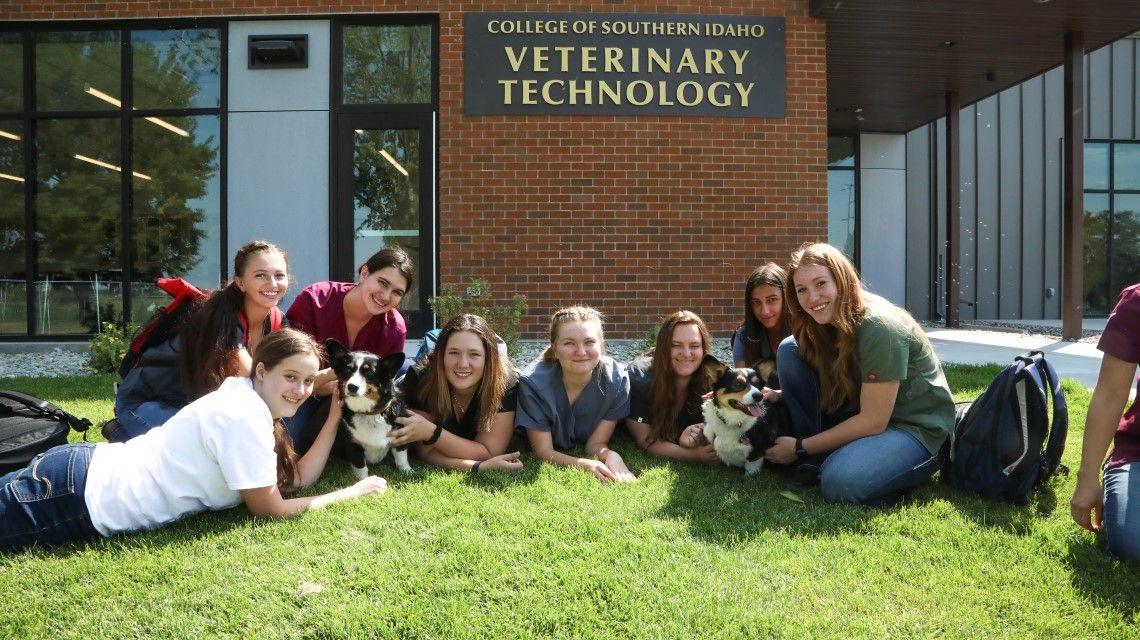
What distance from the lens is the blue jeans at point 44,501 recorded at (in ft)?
8.61

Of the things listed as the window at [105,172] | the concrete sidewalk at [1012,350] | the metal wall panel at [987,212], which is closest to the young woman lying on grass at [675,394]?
the concrete sidewalk at [1012,350]

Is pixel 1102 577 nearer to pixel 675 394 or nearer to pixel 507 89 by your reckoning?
pixel 675 394

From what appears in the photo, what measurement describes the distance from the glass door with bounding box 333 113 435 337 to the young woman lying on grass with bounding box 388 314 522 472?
A: 417cm

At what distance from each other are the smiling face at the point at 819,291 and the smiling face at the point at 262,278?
2347 millimetres

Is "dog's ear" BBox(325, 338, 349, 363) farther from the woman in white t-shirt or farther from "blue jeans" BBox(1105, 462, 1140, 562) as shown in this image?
"blue jeans" BBox(1105, 462, 1140, 562)

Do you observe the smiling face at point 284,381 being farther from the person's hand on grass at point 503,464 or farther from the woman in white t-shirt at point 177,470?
the person's hand on grass at point 503,464

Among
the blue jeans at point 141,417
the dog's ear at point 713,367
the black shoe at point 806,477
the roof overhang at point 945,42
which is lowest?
the black shoe at point 806,477

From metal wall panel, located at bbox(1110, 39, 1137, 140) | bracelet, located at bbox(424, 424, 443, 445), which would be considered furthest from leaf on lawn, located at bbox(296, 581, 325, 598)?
metal wall panel, located at bbox(1110, 39, 1137, 140)

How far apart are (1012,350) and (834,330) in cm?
591

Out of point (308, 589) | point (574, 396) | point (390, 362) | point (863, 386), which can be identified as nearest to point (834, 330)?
point (863, 386)

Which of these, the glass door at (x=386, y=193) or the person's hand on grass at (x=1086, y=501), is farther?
the glass door at (x=386, y=193)

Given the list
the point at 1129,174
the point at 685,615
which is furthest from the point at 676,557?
the point at 1129,174

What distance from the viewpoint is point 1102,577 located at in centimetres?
252

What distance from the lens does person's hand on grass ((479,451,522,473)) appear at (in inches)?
146
